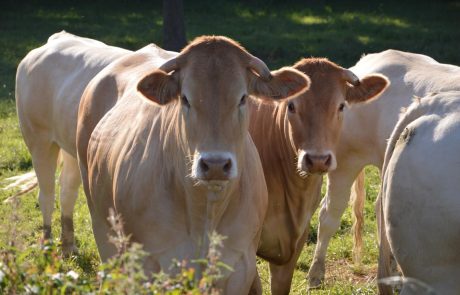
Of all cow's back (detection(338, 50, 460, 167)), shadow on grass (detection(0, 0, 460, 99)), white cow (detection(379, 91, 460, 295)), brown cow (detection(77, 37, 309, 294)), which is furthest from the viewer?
shadow on grass (detection(0, 0, 460, 99))

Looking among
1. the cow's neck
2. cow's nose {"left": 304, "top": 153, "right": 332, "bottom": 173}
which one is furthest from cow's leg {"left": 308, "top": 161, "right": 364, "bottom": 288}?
the cow's neck

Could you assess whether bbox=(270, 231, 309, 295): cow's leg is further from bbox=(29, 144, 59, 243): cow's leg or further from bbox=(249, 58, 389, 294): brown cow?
bbox=(29, 144, 59, 243): cow's leg

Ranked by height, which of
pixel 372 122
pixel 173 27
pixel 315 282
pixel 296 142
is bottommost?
pixel 173 27

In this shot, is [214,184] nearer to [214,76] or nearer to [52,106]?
[214,76]

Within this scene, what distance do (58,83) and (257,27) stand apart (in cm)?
1247

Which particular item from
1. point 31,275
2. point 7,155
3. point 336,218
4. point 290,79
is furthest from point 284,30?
point 31,275

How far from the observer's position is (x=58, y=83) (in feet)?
27.5

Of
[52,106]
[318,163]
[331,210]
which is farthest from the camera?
[52,106]

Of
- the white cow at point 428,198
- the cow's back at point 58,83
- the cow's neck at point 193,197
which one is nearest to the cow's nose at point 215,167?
the cow's neck at point 193,197

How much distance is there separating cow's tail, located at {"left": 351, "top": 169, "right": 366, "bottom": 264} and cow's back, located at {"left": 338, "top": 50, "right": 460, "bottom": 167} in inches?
19.9

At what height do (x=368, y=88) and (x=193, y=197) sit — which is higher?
(x=368, y=88)

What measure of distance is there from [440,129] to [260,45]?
13.4 metres

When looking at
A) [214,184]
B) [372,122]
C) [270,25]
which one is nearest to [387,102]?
[372,122]

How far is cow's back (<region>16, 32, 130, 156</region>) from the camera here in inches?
316
